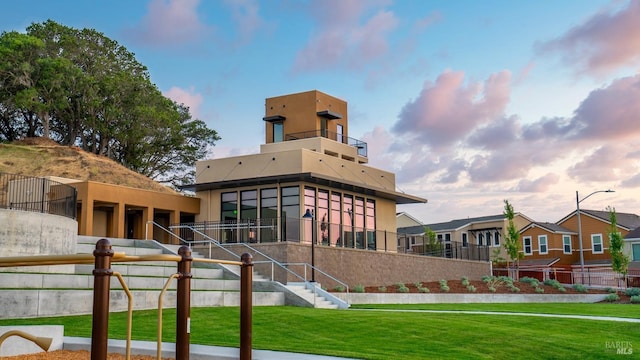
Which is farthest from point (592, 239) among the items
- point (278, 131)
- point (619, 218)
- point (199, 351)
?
point (199, 351)

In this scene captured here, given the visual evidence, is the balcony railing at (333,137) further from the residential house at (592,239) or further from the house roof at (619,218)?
the house roof at (619,218)

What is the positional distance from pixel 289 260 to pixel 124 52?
129 feet

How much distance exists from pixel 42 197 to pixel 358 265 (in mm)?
14056

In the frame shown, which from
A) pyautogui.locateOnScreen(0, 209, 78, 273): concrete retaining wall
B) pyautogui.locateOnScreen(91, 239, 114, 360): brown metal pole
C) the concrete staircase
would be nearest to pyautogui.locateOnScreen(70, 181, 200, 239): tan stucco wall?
the concrete staircase

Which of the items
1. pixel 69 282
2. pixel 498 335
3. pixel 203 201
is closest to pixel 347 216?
pixel 203 201

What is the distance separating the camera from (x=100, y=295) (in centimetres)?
645

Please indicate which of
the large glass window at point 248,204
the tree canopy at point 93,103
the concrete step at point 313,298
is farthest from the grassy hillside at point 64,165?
the concrete step at point 313,298

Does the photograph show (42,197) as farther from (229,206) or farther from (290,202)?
(229,206)

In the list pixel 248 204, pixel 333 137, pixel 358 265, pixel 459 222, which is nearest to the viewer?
pixel 358 265

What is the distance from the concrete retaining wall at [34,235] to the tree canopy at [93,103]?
33.4 meters

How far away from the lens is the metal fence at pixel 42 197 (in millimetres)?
23578

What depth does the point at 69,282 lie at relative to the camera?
19.5m

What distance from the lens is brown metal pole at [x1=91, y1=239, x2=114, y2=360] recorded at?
6.40 m

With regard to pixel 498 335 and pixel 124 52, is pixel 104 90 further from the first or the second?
pixel 498 335
